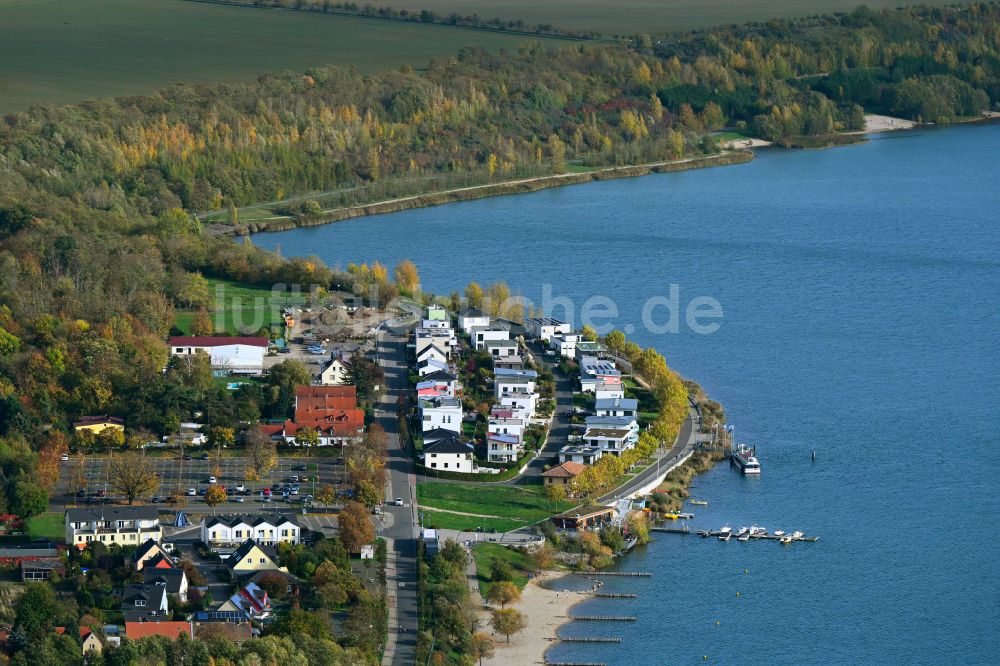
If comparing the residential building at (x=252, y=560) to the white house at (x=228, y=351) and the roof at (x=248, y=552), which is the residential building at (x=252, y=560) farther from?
the white house at (x=228, y=351)

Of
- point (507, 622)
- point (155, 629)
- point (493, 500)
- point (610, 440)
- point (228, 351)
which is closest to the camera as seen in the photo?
point (155, 629)

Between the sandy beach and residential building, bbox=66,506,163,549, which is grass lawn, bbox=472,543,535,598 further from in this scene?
residential building, bbox=66,506,163,549

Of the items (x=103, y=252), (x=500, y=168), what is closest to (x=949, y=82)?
(x=500, y=168)

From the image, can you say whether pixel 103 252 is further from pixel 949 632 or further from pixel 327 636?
pixel 949 632

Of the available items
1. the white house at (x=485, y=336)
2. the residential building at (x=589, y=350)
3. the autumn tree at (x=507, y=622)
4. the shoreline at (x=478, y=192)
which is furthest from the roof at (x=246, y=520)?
the shoreline at (x=478, y=192)

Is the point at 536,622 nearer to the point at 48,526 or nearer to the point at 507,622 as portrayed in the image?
the point at 507,622

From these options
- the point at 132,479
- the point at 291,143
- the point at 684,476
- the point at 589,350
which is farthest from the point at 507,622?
the point at 291,143
